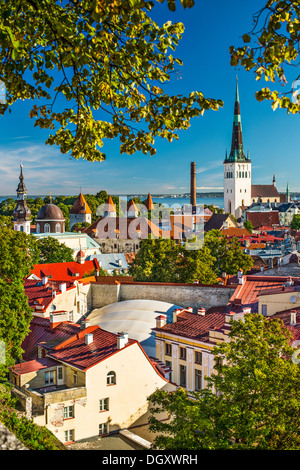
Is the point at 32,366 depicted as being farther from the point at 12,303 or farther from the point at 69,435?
the point at 69,435

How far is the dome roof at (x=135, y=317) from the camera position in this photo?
25.5 metres

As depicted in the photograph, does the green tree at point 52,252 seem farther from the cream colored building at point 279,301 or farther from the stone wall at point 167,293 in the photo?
the cream colored building at point 279,301

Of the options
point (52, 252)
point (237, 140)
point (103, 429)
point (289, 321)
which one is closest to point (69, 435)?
point (103, 429)

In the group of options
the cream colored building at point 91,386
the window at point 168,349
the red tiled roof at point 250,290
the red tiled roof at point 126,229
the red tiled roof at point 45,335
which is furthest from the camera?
the red tiled roof at point 126,229

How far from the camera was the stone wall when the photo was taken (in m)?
31.0

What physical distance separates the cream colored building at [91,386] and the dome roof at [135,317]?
15.6ft

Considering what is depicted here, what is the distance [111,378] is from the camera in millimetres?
18531

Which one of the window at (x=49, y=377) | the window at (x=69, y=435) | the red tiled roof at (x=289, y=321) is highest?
the red tiled roof at (x=289, y=321)

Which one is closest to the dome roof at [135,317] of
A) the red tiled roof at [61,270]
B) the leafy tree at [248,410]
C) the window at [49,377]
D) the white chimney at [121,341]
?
the white chimney at [121,341]

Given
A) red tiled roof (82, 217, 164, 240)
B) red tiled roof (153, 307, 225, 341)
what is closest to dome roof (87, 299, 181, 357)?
red tiled roof (153, 307, 225, 341)

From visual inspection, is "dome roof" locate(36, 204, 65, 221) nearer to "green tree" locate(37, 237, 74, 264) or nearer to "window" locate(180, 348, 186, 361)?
"green tree" locate(37, 237, 74, 264)

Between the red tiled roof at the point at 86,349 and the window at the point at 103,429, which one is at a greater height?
the red tiled roof at the point at 86,349

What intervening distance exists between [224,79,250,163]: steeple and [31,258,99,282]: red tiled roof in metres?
113

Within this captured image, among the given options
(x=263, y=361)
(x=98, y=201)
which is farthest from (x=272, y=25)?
(x=98, y=201)
